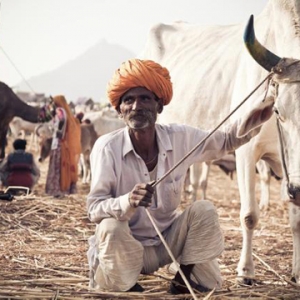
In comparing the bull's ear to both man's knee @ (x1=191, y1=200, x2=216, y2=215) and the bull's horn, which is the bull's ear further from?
man's knee @ (x1=191, y1=200, x2=216, y2=215)

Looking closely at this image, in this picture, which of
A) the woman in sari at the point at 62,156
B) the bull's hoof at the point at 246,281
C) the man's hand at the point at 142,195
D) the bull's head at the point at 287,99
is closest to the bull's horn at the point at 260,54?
the bull's head at the point at 287,99

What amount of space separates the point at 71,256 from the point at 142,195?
202 centimetres

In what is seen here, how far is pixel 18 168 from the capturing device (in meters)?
9.28

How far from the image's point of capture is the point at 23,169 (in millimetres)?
9297

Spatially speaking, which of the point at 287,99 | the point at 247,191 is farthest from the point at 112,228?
the point at 247,191

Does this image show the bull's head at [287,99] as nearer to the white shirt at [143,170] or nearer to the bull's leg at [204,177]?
the white shirt at [143,170]

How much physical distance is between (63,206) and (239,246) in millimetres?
2501

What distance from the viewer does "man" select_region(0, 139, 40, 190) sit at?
→ 9.24 meters

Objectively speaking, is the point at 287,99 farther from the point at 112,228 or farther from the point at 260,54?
the point at 112,228

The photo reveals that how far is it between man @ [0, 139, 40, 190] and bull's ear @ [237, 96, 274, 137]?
20.0ft

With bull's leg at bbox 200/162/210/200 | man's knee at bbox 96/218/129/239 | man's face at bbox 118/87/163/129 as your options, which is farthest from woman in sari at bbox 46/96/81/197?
man's knee at bbox 96/218/129/239

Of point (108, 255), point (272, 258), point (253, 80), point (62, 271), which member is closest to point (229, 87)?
point (253, 80)

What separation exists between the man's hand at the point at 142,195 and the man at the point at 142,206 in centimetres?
17

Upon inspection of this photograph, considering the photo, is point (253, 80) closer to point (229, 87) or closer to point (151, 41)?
point (229, 87)
